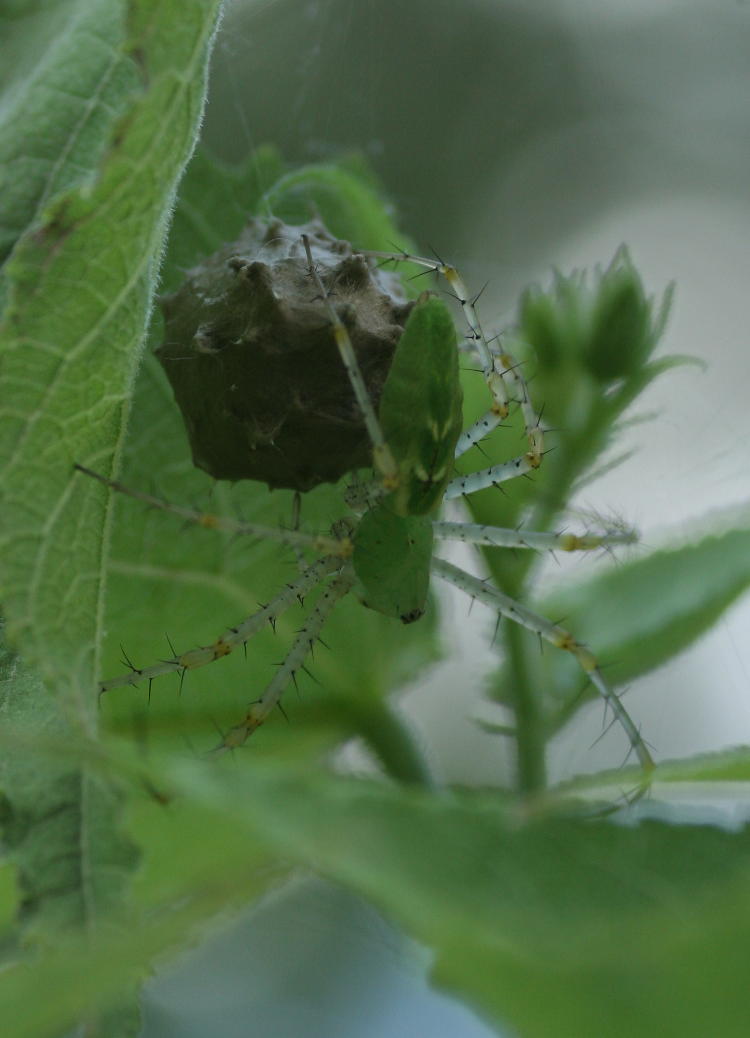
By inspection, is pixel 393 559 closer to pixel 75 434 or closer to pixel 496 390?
pixel 496 390

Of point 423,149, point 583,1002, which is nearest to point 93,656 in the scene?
point 583,1002

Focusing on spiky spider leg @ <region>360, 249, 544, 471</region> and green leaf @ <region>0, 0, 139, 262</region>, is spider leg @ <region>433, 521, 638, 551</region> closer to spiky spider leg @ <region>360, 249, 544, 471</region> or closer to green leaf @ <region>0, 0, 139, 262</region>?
spiky spider leg @ <region>360, 249, 544, 471</region>

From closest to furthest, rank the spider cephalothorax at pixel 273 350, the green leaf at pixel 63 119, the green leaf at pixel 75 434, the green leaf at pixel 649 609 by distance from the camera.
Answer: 1. the green leaf at pixel 75 434
2. the green leaf at pixel 63 119
3. the spider cephalothorax at pixel 273 350
4. the green leaf at pixel 649 609

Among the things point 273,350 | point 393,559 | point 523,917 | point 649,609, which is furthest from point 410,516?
point 523,917

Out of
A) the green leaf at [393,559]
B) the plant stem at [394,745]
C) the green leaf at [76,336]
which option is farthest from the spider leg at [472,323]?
the green leaf at [76,336]

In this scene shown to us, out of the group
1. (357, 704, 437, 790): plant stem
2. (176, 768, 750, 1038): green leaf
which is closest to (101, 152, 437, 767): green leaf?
(357, 704, 437, 790): plant stem

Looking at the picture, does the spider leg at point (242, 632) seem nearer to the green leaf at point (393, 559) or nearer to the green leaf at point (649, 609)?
the green leaf at point (393, 559)
